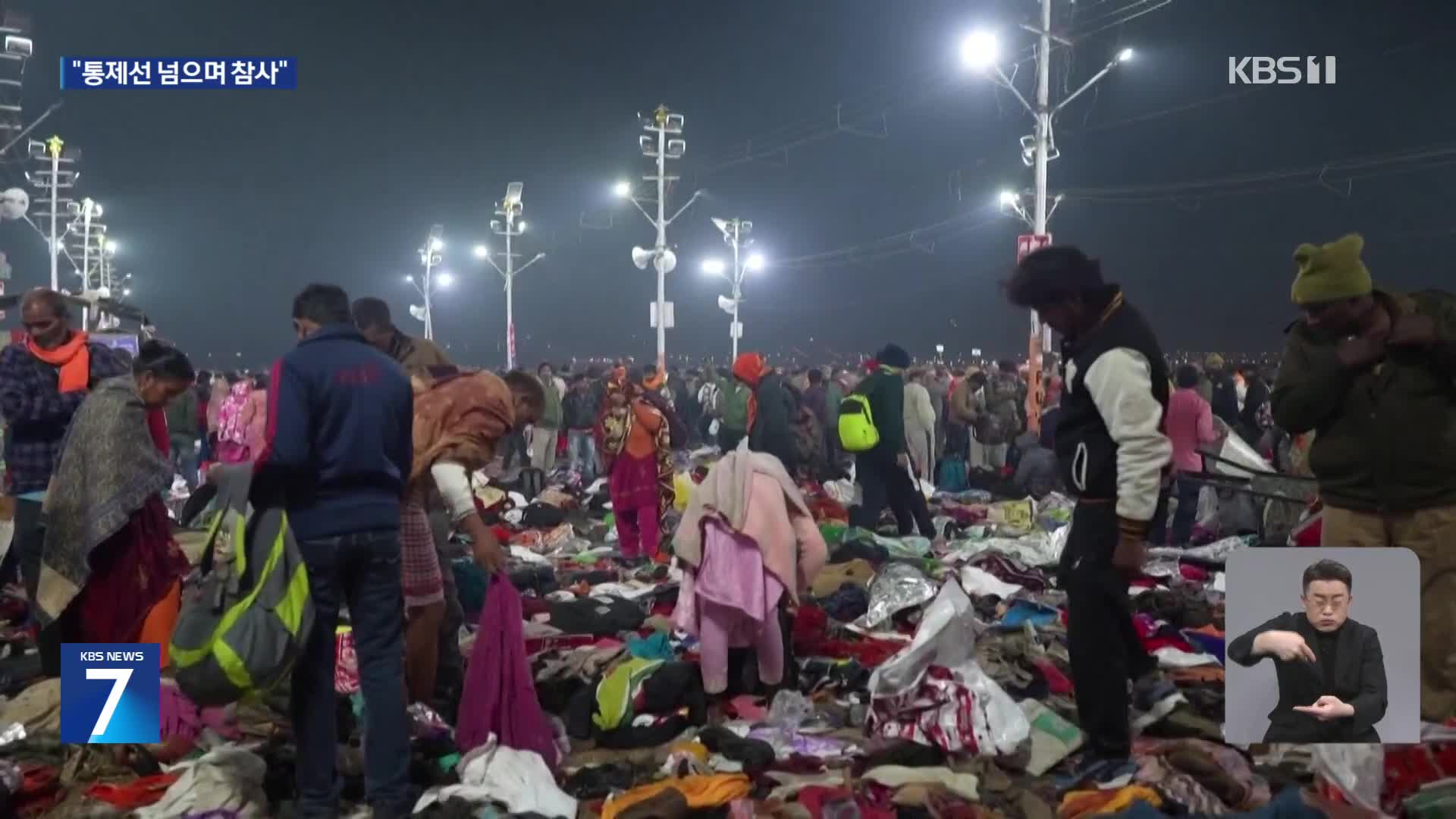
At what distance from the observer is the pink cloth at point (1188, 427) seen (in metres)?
9.63

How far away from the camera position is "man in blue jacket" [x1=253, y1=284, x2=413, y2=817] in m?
3.97

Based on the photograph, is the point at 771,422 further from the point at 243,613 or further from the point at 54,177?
the point at 54,177

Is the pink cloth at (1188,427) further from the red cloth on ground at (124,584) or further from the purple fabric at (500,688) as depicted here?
the red cloth on ground at (124,584)

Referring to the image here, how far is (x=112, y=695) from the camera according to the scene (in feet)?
16.2

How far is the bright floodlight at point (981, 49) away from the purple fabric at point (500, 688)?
14783 mm

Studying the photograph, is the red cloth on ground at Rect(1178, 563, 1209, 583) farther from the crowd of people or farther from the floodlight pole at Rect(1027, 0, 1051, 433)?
the floodlight pole at Rect(1027, 0, 1051, 433)

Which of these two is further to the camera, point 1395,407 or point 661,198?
point 661,198

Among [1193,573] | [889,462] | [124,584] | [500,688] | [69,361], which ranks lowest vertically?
[1193,573]

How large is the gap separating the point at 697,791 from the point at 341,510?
183 centimetres

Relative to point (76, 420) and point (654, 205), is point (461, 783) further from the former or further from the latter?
point (654, 205)

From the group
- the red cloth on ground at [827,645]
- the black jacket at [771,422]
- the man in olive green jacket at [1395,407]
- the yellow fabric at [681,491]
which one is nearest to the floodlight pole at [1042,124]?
the black jacket at [771,422]

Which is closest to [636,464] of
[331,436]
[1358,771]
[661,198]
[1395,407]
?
[331,436]

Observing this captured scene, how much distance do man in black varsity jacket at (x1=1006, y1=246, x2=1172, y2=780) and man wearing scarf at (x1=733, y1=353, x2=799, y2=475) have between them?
314 inches

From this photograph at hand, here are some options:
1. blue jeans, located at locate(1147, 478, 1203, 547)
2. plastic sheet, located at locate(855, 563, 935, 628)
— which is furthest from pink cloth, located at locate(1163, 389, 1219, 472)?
plastic sheet, located at locate(855, 563, 935, 628)
